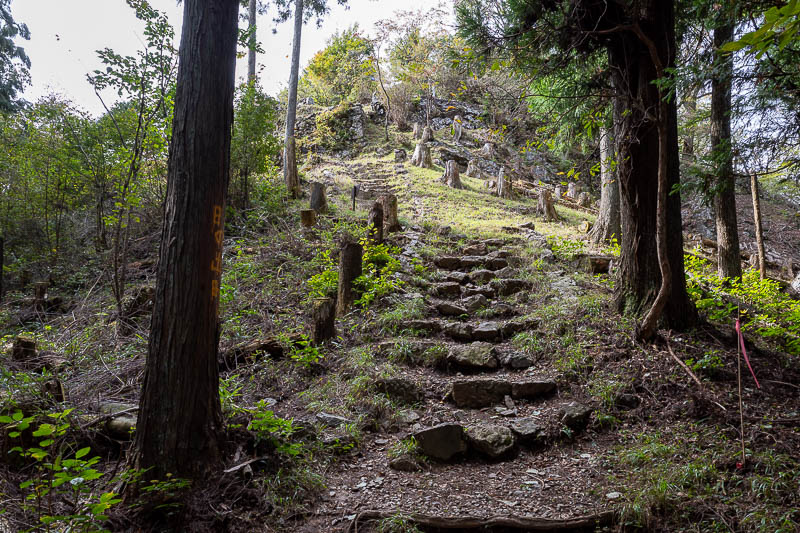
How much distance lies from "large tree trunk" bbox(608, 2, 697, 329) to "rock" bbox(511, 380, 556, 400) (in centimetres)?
146

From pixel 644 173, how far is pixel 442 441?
3671 mm

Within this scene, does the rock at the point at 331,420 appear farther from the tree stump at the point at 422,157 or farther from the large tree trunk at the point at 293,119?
the tree stump at the point at 422,157

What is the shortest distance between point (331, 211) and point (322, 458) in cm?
828

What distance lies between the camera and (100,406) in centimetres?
321

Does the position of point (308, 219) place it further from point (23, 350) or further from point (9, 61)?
point (9, 61)

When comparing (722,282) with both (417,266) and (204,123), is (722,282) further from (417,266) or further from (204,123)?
(204,123)

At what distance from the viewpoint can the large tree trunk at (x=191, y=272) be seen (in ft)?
7.95

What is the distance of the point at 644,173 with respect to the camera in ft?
14.7

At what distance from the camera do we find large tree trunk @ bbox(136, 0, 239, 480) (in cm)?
242

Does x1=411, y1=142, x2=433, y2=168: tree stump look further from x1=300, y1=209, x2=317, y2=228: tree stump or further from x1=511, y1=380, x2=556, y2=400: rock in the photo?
x1=511, y1=380, x2=556, y2=400: rock

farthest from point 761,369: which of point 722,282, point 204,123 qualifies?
point 204,123

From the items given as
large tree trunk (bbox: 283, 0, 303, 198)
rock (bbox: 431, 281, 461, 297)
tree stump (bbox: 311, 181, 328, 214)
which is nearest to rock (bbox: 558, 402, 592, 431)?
rock (bbox: 431, 281, 461, 297)

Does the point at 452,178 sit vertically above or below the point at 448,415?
above

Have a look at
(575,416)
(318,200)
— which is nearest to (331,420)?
(575,416)
